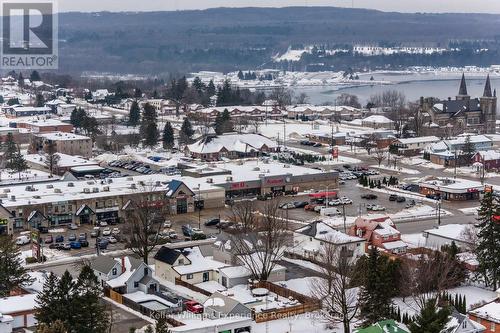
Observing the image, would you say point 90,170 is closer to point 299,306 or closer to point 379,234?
point 379,234

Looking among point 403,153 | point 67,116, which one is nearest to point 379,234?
point 403,153

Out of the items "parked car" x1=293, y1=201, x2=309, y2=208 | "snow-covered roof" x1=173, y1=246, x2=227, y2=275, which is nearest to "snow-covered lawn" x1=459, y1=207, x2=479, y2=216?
"parked car" x1=293, y1=201, x2=309, y2=208

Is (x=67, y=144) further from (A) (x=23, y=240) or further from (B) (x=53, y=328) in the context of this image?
(B) (x=53, y=328)

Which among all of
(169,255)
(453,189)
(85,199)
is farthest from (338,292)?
(453,189)

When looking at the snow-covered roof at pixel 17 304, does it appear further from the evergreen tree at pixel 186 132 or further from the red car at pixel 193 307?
the evergreen tree at pixel 186 132

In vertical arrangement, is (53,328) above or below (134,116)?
below

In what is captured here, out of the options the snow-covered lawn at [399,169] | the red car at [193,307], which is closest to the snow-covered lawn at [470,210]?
the snow-covered lawn at [399,169]
